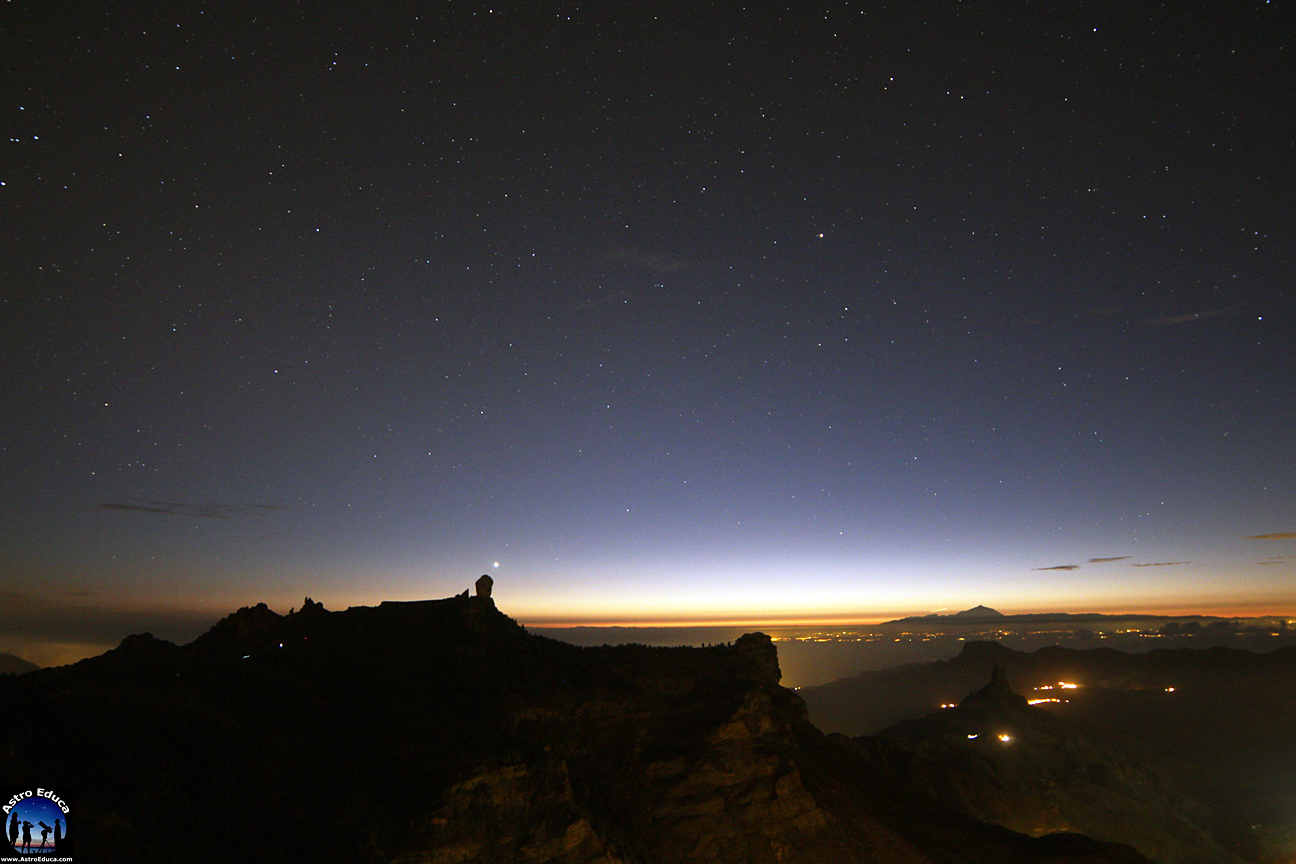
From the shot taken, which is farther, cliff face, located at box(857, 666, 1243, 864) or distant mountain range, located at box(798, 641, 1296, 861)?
distant mountain range, located at box(798, 641, 1296, 861)

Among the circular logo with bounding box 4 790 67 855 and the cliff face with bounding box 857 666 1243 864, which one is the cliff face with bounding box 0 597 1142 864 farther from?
the cliff face with bounding box 857 666 1243 864

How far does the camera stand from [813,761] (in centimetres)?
4138

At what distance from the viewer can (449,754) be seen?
92.6 ft

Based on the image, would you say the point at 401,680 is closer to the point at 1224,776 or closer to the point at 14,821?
the point at 14,821

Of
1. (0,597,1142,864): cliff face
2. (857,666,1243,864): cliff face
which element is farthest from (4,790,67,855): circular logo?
(857,666,1243,864): cliff face

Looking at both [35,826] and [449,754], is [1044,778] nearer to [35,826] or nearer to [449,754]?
[449,754]

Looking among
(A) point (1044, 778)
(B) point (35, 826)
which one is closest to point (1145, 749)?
(A) point (1044, 778)

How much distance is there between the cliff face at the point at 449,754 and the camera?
22.9m

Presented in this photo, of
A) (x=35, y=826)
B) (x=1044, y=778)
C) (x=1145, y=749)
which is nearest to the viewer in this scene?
(x=35, y=826)

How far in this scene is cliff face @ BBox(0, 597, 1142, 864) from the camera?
22859 mm

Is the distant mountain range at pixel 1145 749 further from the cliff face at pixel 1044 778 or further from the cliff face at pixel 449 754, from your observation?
the cliff face at pixel 449 754

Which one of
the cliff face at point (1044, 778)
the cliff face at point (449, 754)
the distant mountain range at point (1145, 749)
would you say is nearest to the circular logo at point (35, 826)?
the cliff face at point (449, 754)

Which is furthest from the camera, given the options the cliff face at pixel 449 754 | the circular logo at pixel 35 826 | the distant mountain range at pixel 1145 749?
the distant mountain range at pixel 1145 749

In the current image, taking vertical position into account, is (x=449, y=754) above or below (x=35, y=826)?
below
